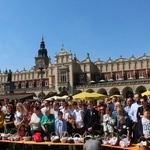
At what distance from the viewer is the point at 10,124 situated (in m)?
9.51

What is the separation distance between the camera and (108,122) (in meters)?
8.22

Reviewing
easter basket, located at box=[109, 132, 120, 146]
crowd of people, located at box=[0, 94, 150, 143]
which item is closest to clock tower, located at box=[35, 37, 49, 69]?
crowd of people, located at box=[0, 94, 150, 143]

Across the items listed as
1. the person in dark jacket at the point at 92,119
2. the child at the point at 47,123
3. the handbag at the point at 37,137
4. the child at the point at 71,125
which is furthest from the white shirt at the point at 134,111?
the handbag at the point at 37,137

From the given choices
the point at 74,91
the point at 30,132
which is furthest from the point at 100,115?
the point at 74,91

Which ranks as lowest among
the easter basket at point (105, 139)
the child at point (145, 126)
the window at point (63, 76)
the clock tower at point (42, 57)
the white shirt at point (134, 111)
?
the easter basket at point (105, 139)

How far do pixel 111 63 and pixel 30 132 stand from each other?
50.4 meters

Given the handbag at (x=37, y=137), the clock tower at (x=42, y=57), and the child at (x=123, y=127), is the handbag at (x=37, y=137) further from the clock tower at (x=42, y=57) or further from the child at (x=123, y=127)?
the clock tower at (x=42, y=57)

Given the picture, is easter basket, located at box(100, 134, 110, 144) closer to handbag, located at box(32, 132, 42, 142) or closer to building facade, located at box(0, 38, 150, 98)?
handbag, located at box(32, 132, 42, 142)

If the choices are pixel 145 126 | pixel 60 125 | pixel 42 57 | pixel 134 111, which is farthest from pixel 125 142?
Answer: pixel 42 57

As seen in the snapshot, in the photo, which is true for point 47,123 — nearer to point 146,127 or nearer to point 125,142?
point 125,142

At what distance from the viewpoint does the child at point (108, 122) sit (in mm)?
8116

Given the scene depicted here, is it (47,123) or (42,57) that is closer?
(47,123)

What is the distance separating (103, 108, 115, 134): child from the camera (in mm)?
8116

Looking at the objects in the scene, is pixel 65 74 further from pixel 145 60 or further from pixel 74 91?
pixel 145 60
